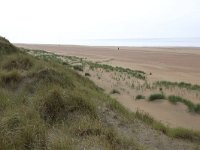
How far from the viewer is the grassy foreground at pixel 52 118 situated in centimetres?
493

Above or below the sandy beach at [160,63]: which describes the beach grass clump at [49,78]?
above

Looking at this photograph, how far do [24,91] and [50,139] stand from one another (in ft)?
10.2

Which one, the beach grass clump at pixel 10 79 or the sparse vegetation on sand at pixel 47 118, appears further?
the beach grass clump at pixel 10 79

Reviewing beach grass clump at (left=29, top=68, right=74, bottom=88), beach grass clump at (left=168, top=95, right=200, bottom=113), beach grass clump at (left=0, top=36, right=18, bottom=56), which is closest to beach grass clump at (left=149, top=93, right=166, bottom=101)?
beach grass clump at (left=168, top=95, right=200, bottom=113)

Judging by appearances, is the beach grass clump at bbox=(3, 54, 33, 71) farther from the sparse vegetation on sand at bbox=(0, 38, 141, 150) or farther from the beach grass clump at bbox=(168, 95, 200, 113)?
the beach grass clump at bbox=(168, 95, 200, 113)

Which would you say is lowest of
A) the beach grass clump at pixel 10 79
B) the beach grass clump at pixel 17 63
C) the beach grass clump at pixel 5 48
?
the beach grass clump at pixel 10 79

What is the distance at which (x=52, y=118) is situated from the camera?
6301 millimetres

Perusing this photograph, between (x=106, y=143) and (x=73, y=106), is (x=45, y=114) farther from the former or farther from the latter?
(x=106, y=143)

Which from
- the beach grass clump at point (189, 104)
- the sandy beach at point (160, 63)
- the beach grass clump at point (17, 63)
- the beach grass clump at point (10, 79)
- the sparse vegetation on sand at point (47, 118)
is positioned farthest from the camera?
the sandy beach at point (160, 63)

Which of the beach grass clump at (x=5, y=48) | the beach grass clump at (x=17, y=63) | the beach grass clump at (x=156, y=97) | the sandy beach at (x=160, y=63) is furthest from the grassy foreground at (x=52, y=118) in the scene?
the sandy beach at (x=160, y=63)

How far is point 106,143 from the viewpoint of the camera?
203 inches

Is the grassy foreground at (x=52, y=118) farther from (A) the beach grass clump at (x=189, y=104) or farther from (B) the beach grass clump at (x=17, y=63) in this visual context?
(A) the beach grass clump at (x=189, y=104)

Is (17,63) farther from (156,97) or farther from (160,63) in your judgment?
(160,63)

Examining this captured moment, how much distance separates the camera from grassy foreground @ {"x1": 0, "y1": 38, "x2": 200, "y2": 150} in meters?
4.93
